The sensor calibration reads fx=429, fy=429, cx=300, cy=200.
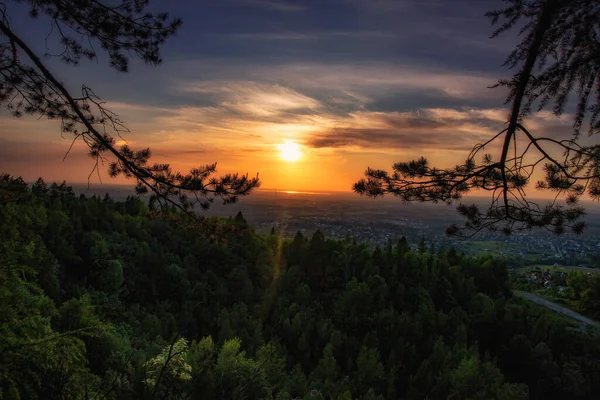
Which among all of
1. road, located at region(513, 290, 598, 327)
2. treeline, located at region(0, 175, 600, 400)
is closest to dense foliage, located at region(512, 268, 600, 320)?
road, located at region(513, 290, 598, 327)

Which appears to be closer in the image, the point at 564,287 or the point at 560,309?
the point at 560,309

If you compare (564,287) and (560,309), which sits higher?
(564,287)

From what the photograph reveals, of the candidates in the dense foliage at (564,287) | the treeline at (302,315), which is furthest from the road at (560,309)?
the treeline at (302,315)

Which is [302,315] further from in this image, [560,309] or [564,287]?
[564,287]

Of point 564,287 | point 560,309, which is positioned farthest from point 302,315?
point 564,287

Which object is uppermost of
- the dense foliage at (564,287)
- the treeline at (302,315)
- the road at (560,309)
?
the treeline at (302,315)

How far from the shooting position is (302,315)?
63125 mm

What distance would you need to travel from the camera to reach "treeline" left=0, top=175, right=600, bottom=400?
41219 millimetres

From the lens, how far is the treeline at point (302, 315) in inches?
1623

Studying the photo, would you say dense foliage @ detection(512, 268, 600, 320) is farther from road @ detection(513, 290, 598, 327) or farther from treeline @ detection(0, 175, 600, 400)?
treeline @ detection(0, 175, 600, 400)

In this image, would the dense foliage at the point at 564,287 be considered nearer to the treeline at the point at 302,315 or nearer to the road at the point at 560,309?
the road at the point at 560,309

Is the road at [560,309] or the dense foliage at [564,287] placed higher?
the dense foliage at [564,287]

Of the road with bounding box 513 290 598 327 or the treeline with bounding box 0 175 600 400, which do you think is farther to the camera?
the road with bounding box 513 290 598 327

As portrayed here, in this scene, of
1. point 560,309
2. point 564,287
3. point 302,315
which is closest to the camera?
point 302,315
